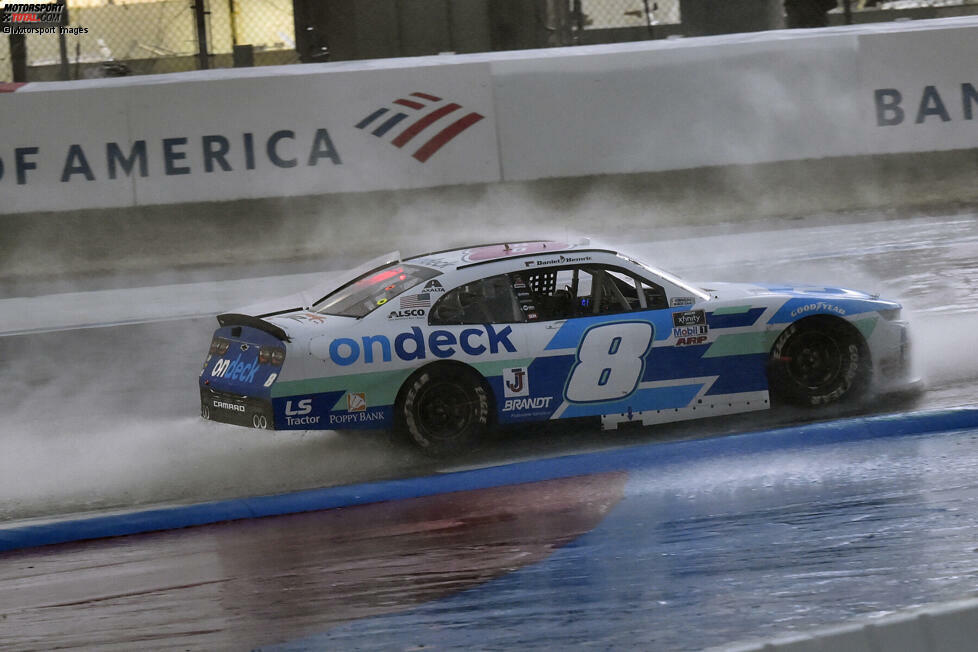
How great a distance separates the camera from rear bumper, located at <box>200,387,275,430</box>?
683cm

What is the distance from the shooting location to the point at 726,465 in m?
6.78

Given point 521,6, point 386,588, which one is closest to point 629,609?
point 386,588

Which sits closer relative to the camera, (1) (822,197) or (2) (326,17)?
(1) (822,197)

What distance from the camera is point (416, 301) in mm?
7105

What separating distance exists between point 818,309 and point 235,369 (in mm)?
3434

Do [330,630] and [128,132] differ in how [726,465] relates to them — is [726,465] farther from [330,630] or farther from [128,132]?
[128,132]

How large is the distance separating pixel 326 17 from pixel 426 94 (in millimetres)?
4837

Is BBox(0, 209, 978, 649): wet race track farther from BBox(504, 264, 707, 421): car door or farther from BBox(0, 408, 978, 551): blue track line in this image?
BBox(504, 264, 707, 421): car door

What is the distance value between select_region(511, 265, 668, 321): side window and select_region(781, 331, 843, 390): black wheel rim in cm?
87

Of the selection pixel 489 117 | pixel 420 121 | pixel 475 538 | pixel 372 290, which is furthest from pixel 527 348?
pixel 489 117

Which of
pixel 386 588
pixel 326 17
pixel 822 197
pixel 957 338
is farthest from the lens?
pixel 326 17

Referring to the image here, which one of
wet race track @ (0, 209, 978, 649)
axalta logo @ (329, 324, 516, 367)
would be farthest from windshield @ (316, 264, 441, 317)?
wet race track @ (0, 209, 978, 649)

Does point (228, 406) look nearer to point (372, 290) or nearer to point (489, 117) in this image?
point (372, 290)

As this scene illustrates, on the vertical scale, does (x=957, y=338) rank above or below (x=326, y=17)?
below
